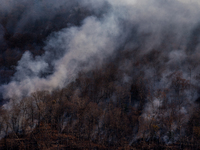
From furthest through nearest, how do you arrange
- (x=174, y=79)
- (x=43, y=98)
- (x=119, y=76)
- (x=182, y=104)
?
(x=119, y=76) < (x=174, y=79) < (x=182, y=104) < (x=43, y=98)

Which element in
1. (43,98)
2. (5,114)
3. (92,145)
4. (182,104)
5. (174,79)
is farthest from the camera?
(174,79)

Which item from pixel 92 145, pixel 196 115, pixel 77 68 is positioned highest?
pixel 77 68

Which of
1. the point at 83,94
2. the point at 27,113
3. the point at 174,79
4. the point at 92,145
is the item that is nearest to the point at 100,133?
the point at 92,145

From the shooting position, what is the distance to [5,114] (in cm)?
2883

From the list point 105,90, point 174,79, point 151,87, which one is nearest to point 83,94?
point 105,90

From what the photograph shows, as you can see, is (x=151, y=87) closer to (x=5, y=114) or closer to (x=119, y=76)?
(x=119, y=76)

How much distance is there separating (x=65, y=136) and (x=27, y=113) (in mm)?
8023

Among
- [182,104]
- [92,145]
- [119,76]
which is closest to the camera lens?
[92,145]

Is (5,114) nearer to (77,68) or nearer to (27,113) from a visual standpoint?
(27,113)

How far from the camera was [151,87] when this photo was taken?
43062mm

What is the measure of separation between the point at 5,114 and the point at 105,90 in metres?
21.8

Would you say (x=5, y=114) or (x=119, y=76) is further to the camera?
(x=119, y=76)

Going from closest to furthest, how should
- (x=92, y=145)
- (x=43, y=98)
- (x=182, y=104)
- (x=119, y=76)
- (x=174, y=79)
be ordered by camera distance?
1. (x=92, y=145)
2. (x=43, y=98)
3. (x=182, y=104)
4. (x=174, y=79)
5. (x=119, y=76)

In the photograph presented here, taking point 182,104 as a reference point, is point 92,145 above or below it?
below
